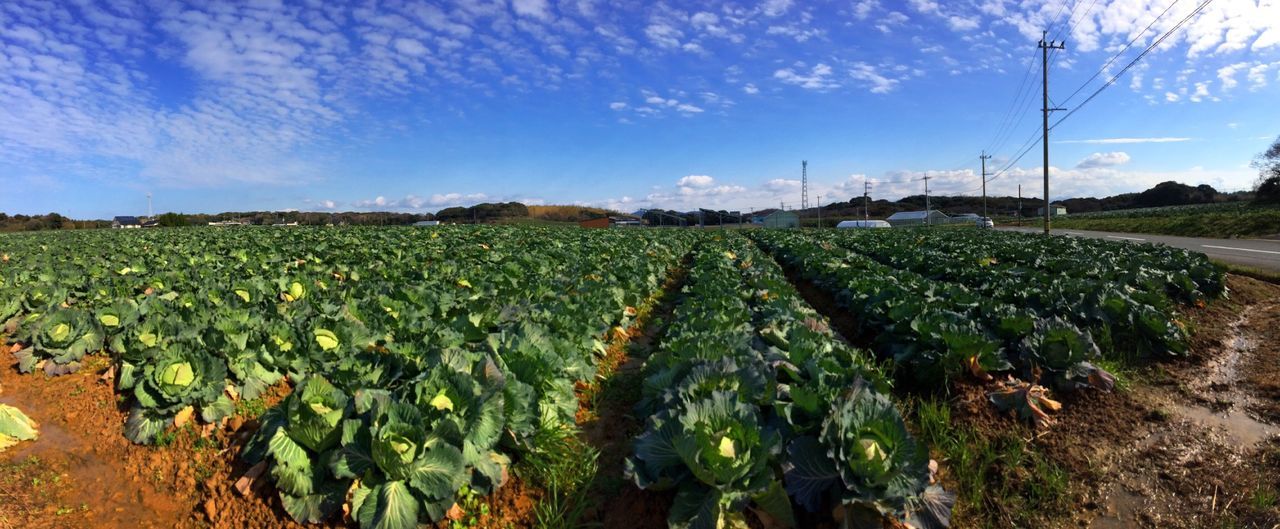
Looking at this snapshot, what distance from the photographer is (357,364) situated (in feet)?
14.5

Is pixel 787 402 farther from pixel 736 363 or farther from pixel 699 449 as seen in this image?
pixel 699 449

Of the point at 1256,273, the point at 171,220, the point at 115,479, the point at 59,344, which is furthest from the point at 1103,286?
the point at 171,220

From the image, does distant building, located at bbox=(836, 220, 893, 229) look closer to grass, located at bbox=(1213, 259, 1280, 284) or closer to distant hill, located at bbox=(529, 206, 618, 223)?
distant hill, located at bbox=(529, 206, 618, 223)

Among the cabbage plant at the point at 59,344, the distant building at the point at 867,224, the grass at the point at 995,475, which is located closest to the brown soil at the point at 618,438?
the grass at the point at 995,475

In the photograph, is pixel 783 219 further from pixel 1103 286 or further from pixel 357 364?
pixel 357 364

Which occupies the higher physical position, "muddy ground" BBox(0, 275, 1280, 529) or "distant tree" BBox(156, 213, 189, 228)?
"distant tree" BBox(156, 213, 189, 228)

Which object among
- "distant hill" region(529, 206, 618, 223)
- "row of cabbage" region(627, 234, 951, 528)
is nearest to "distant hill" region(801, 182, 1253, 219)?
"distant hill" region(529, 206, 618, 223)

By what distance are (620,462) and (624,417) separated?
823 millimetres

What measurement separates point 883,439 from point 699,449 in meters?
1.06

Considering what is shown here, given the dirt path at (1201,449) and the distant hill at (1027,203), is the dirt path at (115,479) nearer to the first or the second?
the dirt path at (1201,449)

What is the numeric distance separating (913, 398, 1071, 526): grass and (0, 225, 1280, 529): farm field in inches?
0.7

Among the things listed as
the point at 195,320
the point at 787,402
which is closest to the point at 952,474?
the point at 787,402

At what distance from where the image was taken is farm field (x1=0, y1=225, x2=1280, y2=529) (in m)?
3.27

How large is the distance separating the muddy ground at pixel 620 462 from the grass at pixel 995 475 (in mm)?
106
